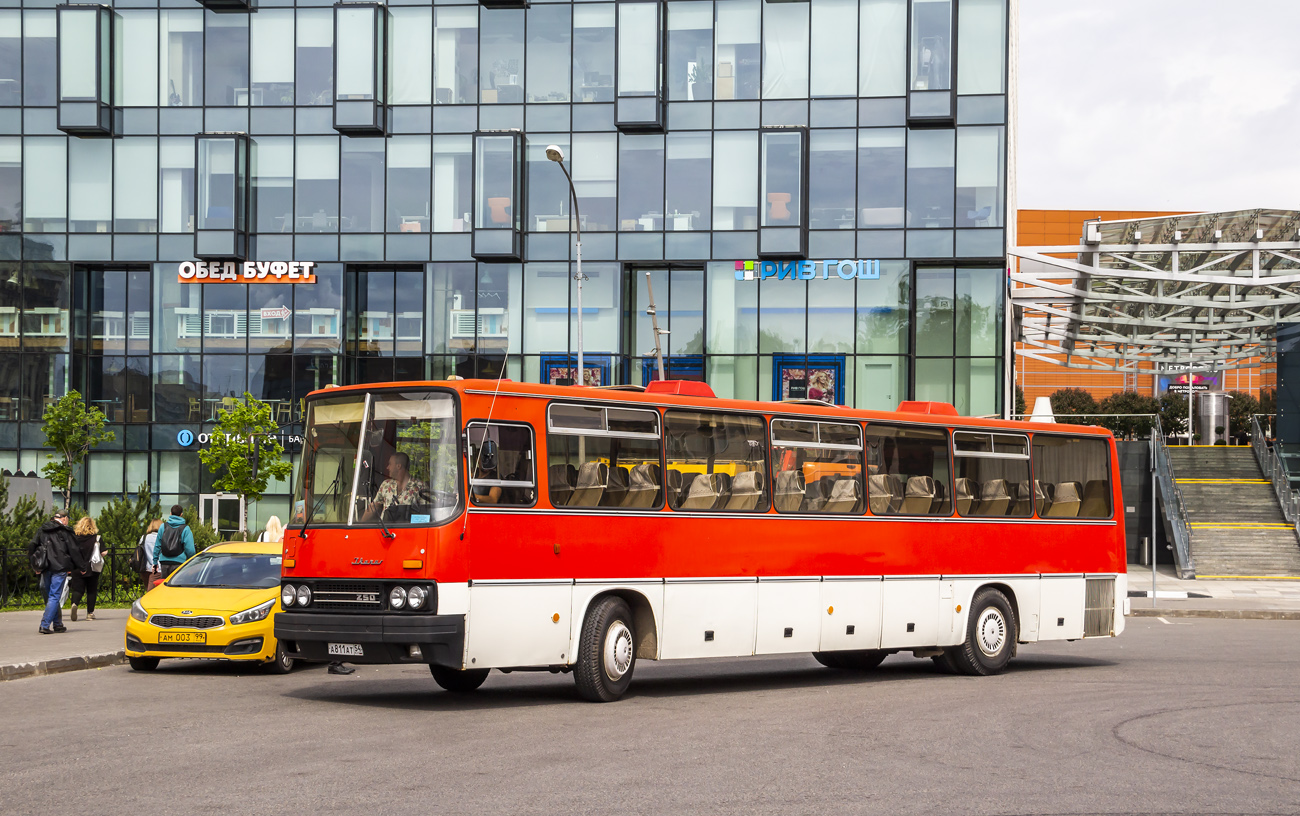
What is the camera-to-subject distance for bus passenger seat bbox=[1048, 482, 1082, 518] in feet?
59.6

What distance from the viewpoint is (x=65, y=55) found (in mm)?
45812

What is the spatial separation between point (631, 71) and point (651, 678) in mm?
31607

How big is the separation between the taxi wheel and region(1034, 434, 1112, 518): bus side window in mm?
9303

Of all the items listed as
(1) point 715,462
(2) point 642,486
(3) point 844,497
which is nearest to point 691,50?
(3) point 844,497

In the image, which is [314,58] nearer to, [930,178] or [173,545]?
[930,178]

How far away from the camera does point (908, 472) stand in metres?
16.4

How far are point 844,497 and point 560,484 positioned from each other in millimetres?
4030

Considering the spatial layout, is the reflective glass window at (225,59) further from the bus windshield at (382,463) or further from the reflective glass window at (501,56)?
the bus windshield at (382,463)

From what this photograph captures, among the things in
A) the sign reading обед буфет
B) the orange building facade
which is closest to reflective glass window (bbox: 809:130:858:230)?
the sign reading обед буфет

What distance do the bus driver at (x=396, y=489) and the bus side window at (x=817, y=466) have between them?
4.25m

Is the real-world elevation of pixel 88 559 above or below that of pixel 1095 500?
below

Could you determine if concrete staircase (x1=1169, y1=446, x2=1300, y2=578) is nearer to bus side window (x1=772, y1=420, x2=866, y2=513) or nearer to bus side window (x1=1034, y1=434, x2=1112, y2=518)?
bus side window (x1=1034, y1=434, x2=1112, y2=518)

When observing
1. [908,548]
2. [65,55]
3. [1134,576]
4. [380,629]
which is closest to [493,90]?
[65,55]

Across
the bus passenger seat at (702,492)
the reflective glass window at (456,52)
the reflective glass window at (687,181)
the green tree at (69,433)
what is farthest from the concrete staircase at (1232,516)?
the green tree at (69,433)
